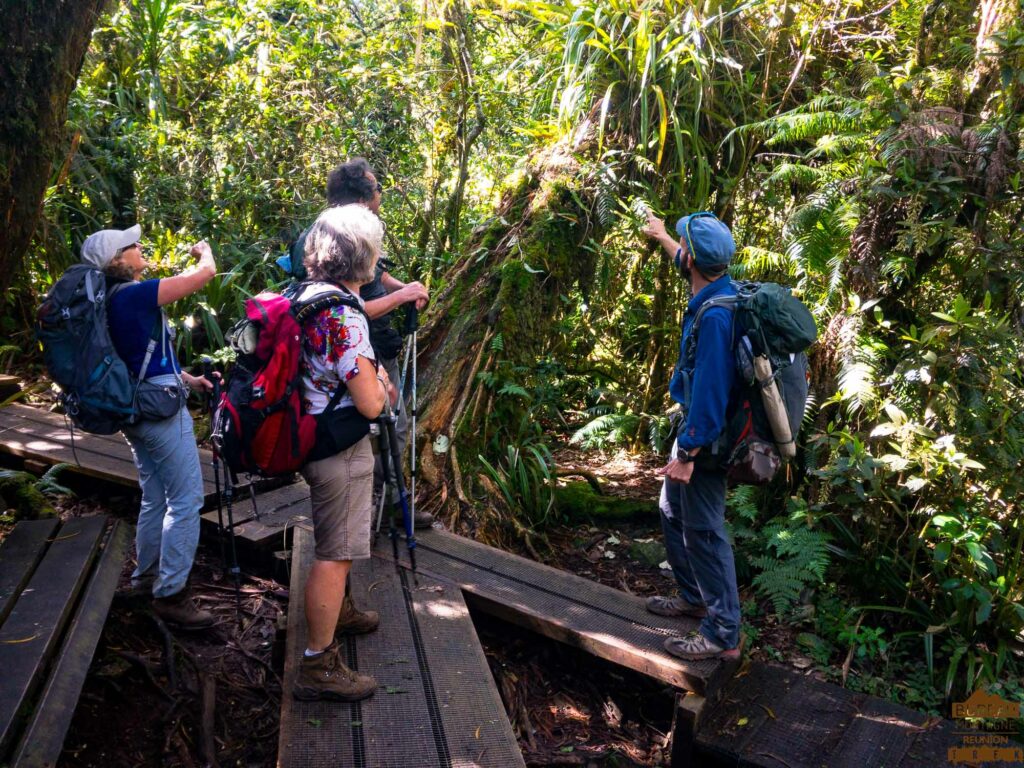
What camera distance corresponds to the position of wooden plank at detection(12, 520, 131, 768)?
7.77 feet

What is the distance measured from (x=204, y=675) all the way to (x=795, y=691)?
111 inches

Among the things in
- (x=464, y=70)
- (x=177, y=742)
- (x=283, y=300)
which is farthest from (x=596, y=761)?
(x=464, y=70)

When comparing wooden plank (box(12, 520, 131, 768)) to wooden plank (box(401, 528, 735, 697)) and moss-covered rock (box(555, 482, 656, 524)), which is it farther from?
moss-covered rock (box(555, 482, 656, 524))

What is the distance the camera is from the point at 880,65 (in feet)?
18.3

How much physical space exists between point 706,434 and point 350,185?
2.21m

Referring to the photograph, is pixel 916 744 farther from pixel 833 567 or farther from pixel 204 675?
pixel 204 675

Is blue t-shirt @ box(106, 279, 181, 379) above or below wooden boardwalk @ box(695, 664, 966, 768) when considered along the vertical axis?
above

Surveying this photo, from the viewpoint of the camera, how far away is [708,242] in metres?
3.38

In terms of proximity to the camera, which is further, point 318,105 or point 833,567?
point 318,105

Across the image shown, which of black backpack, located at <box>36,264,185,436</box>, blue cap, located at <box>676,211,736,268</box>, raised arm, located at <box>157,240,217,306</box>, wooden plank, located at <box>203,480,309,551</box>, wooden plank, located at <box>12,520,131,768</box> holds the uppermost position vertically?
blue cap, located at <box>676,211,736,268</box>

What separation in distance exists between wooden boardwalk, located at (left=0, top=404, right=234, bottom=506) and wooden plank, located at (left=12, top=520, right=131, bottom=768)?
1360 millimetres

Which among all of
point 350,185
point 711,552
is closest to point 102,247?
point 350,185

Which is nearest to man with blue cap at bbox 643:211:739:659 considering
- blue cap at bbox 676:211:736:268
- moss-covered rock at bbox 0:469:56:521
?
blue cap at bbox 676:211:736:268
